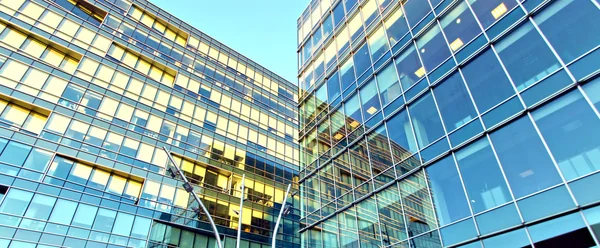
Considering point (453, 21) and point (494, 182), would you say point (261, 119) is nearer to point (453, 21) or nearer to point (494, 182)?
point (453, 21)

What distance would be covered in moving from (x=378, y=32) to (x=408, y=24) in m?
2.13

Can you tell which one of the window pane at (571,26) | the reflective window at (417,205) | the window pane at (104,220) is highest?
the window pane at (571,26)

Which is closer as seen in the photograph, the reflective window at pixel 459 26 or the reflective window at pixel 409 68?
the reflective window at pixel 459 26

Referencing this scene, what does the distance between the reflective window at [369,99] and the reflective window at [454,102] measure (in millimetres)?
3406

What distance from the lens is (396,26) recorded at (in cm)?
1802

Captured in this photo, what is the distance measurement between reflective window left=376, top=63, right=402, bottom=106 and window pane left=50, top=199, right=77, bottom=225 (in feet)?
63.0

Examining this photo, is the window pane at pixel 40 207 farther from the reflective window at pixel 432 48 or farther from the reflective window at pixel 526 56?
the reflective window at pixel 526 56

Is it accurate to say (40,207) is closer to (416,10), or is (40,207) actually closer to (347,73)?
(347,73)

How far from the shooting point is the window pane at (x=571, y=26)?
33.8 feet

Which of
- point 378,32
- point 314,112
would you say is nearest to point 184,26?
point 314,112

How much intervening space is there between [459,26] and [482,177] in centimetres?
659

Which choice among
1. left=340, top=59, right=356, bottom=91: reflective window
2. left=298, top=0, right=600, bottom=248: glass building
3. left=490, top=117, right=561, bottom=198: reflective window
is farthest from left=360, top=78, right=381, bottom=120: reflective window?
left=490, top=117, right=561, bottom=198: reflective window

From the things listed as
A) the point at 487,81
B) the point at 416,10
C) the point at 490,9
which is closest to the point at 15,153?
the point at 416,10

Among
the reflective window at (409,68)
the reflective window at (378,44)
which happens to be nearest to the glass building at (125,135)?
the reflective window at (378,44)
